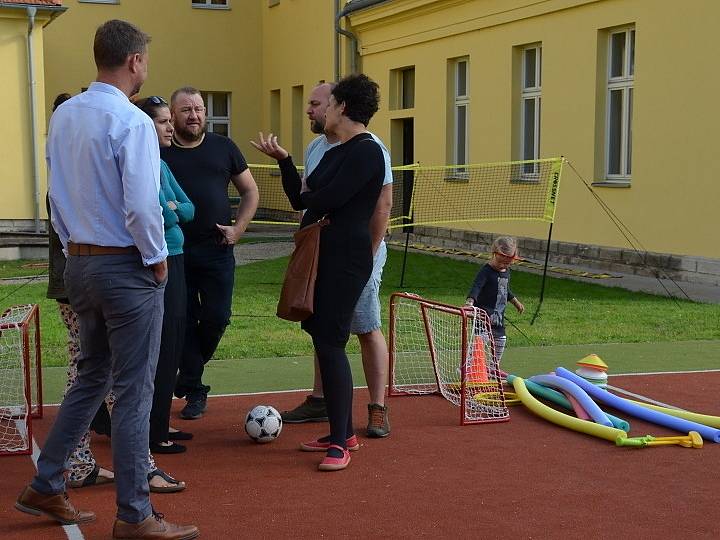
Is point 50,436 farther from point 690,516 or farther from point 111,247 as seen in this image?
point 690,516

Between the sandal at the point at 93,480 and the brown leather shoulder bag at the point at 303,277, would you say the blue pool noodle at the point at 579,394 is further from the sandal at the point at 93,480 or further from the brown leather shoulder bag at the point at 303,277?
the sandal at the point at 93,480

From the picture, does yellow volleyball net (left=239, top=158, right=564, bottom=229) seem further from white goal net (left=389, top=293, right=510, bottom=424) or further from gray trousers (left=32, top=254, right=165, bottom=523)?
gray trousers (left=32, top=254, right=165, bottom=523)

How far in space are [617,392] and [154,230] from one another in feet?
14.8

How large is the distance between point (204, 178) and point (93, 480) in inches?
81.3

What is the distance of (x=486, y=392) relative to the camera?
25.5 feet

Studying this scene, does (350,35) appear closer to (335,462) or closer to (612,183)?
(612,183)

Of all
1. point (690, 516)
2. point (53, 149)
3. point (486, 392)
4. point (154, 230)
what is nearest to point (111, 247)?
point (154, 230)

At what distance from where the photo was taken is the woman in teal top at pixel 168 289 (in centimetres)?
632

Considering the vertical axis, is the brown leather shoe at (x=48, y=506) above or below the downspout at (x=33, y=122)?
below

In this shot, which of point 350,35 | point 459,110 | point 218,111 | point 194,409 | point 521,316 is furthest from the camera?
point 218,111

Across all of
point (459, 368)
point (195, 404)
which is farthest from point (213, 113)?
point (195, 404)

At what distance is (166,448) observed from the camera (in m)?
6.62

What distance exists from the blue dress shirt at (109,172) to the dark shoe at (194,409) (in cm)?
281

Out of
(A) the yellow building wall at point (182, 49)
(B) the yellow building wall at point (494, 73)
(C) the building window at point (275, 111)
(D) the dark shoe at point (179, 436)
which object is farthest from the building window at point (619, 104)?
(C) the building window at point (275, 111)
